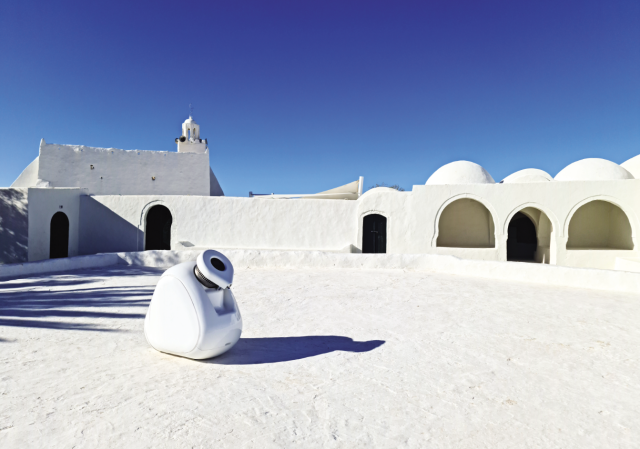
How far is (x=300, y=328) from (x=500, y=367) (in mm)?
2422

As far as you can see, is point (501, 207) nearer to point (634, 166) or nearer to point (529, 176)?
point (529, 176)

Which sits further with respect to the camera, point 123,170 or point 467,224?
point 123,170

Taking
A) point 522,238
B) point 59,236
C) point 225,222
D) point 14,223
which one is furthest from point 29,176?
point 522,238

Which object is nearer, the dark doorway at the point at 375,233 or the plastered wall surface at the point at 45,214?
the plastered wall surface at the point at 45,214

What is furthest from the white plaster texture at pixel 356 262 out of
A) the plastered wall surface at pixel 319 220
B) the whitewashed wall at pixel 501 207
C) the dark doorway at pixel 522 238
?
the dark doorway at pixel 522 238

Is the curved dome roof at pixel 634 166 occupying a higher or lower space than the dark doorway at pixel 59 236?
higher

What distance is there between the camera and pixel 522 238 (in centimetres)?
1630

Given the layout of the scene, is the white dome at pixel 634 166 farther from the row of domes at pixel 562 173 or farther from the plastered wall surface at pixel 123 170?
the plastered wall surface at pixel 123 170

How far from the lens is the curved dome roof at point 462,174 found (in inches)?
587

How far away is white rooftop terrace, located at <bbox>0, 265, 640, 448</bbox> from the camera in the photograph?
90.3 inches

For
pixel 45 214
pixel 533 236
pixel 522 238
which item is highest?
pixel 45 214

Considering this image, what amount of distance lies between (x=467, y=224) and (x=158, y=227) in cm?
1396

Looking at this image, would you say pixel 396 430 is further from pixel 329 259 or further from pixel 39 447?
pixel 329 259

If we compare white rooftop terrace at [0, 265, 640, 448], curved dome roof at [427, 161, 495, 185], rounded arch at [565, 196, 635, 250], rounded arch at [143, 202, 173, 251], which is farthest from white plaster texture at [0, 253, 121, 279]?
rounded arch at [565, 196, 635, 250]
